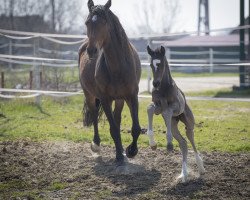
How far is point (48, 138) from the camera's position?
26.9ft

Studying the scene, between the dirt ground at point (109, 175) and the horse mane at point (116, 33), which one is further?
the horse mane at point (116, 33)

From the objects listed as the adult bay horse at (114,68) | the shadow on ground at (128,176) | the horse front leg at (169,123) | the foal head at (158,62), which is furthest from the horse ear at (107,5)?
the shadow on ground at (128,176)

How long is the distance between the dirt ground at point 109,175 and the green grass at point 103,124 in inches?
31.9

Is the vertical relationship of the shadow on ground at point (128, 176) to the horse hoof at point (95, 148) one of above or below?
below

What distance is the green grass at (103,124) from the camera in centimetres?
779

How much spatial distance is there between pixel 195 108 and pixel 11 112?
498 cm

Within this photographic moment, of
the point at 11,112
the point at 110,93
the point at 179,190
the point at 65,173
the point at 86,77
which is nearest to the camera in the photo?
the point at 179,190

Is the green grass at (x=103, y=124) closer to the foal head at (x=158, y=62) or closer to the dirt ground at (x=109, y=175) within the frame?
the dirt ground at (x=109, y=175)

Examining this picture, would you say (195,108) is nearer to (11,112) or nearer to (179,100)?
(11,112)

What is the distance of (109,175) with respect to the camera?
575 centimetres

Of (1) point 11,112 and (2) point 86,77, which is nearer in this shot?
(2) point 86,77

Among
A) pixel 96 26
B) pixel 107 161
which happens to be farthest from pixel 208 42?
pixel 96 26

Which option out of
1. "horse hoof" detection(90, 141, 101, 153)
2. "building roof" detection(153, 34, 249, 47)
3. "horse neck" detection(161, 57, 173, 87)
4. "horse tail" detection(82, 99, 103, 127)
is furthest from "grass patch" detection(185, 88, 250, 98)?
"building roof" detection(153, 34, 249, 47)

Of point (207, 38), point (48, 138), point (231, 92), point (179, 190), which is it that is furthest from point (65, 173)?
point (207, 38)
